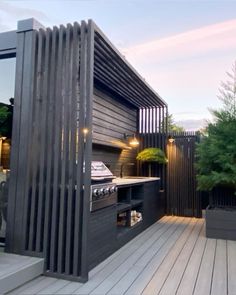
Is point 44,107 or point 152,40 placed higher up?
point 152,40

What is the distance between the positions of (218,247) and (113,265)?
5.96ft

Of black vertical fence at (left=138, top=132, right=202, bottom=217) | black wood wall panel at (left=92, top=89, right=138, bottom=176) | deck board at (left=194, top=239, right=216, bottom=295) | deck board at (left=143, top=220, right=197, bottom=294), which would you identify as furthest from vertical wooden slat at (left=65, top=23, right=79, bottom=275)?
black vertical fence at (left=138, top=132, right=202, bottom=217)

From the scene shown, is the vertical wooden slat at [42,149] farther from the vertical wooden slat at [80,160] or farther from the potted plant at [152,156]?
the potted plant at [152,156]

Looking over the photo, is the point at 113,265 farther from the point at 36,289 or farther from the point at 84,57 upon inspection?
the point at 84,57

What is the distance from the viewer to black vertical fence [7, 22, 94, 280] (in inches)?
114

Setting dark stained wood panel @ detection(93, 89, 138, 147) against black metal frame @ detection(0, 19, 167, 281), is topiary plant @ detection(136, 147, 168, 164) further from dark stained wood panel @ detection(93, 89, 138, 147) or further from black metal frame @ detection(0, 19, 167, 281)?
black metal frame @ detection(0, 19, 167, 281)

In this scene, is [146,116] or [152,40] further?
[146,116]

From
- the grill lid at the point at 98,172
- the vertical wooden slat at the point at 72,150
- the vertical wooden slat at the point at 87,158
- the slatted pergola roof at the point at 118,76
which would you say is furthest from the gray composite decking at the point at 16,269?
the slatted pergola roof at the point at 118,76

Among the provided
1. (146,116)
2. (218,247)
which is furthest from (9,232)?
(146,116)

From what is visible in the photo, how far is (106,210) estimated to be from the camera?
3.47m

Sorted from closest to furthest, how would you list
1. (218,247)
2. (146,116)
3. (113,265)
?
(113,265) → (218,247) → (146,116)

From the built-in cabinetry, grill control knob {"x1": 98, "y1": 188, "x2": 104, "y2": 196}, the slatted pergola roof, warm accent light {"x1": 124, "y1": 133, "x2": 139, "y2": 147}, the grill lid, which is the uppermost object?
the slatted pergola roof

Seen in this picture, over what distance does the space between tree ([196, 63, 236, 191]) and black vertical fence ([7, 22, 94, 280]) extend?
9.58 feet

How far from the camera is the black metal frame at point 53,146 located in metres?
2.90
